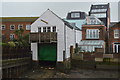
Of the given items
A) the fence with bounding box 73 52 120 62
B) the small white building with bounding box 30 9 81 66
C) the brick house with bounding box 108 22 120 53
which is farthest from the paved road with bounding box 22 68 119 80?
the brick house with bounding box 108 22 120 53

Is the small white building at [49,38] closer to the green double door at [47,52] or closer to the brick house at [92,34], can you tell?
the green double door at [47,52]

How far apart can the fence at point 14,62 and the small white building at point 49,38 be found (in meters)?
1.59

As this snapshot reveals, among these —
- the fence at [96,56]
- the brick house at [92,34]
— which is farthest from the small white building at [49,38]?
the brick house at [92,34]

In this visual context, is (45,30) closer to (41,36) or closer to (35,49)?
(41,36)

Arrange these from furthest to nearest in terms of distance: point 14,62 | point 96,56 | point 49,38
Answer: point 96,56
point 49,38
point 14,62

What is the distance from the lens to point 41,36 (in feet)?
62.6

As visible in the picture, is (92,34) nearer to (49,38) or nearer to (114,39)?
(114,39)

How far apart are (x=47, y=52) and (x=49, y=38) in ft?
10.1

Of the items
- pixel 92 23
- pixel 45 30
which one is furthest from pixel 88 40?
pixel 45 30

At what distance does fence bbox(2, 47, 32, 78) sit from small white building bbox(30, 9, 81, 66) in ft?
5.21

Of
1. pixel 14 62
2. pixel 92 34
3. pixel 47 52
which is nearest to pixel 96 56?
pixel 92 34

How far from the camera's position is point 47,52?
21.0 m

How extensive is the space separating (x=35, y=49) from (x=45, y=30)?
325cm

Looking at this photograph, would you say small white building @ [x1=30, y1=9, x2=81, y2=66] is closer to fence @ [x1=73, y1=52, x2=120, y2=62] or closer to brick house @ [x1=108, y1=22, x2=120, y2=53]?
fence @ [x1=73, y1=52, x2=120, y2=62]
